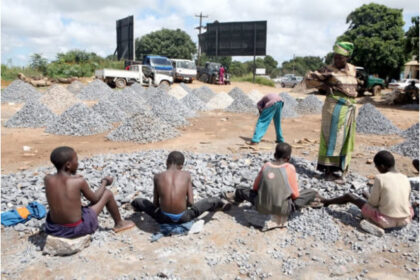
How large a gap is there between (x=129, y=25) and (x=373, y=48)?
19.7 m

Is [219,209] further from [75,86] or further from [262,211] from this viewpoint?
[75,86]

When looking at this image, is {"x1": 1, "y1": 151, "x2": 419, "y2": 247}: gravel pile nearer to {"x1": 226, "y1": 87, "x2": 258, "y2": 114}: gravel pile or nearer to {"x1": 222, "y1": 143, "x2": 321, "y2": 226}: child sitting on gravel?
{"x1": 222, "y1": 143, "x2": 321, "y2": 226}: child sitting on gravel

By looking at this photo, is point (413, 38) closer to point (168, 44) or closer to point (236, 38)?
point (236, 38)

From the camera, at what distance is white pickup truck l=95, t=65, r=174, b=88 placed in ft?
60.0

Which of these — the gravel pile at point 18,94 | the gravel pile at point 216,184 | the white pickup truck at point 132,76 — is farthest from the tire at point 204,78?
the gravel pile at point 216,184

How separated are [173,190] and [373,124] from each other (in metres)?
7.59

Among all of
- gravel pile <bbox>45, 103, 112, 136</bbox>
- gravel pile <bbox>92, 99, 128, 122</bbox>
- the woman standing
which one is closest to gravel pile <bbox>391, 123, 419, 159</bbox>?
the woman standing

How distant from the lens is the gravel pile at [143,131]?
761cm

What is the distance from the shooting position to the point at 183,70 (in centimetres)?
2381

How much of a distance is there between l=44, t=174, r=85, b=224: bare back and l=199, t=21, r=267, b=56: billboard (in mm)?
28237

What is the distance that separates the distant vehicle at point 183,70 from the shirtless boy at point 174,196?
20665 mm

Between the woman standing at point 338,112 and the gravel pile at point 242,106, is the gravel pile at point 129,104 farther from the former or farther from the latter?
the woman standing at point 338,112

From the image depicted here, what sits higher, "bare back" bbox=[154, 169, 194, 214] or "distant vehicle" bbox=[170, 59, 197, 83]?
"distant vehicle" bbox=[170, 59, 197, 83]

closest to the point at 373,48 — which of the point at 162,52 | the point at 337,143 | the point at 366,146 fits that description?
the point at 366,146
